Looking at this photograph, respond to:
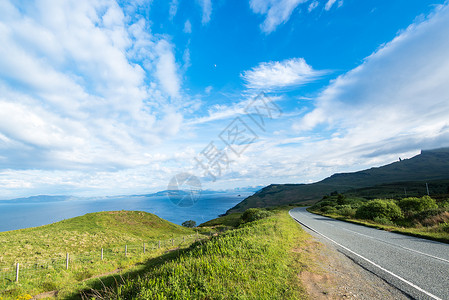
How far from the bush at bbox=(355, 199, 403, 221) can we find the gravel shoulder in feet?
74.8

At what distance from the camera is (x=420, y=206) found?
2588 cm

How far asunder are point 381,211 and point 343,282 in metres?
26.3

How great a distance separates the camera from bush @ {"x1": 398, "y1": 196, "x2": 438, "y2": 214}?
25617 millimetres

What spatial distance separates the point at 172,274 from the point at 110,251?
76.2 ft

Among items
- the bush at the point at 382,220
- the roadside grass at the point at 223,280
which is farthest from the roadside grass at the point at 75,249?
the bush at the point at 382,220

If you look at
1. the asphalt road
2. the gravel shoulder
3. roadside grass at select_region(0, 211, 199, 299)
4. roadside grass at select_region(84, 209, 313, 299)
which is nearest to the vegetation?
the asphalt road

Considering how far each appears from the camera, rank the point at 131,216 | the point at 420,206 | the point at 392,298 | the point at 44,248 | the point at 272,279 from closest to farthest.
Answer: the point at 392,298 → the point at 272,279 → the point at 44,248 → the point at 420,206 → the point at 131,216

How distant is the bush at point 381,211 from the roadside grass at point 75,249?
2517cm

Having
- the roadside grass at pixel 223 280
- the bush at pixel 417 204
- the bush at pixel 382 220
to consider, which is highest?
the roadside grass at pixel 223 280

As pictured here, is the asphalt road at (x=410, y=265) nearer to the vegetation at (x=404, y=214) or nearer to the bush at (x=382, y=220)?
the vegetation at (x=404, y=214)

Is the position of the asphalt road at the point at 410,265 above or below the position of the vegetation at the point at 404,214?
above

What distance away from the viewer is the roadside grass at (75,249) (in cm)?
1265

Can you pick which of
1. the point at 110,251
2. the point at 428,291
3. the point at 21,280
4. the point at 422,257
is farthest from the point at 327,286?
the point at 110,251

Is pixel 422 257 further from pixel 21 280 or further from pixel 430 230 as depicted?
pixel 21 280
